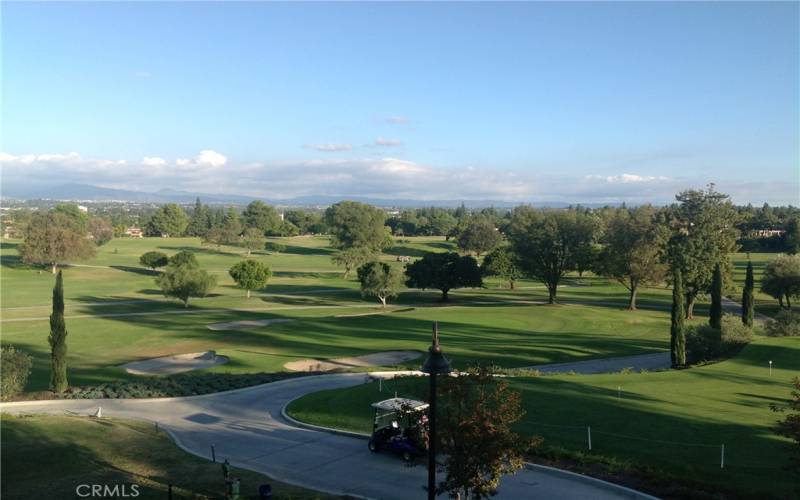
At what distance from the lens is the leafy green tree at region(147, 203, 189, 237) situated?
190 m

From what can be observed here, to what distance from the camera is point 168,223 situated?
18988cm

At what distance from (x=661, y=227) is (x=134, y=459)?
58.9 metres

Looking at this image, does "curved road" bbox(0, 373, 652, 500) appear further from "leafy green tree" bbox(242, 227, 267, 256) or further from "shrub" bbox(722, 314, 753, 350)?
"leafy green tree" bbox(242, 227, 267, 256)

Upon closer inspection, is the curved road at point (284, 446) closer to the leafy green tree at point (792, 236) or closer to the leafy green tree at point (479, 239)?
the leafy green tree at point (479, 239)

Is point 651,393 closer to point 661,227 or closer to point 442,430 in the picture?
point 442,430

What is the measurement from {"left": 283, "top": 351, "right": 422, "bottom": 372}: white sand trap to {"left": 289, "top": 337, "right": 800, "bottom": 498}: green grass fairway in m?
9.85

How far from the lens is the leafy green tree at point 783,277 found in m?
61.2

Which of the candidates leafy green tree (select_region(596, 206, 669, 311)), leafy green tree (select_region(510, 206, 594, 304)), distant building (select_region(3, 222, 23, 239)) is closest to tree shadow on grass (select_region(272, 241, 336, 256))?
distant building (select_region(3, 222, 23, 239))

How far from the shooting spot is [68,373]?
34500 mm

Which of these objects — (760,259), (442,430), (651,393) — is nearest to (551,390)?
(651,393)

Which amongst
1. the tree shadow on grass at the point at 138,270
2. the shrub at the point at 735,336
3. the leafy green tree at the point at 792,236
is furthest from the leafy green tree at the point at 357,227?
the shrub at the point at 735,336

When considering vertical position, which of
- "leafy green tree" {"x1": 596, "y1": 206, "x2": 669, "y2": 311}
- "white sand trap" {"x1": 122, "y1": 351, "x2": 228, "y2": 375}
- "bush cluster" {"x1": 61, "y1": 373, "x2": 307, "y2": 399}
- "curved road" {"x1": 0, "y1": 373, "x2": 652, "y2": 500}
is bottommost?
"white sand trap" {"x1": 122, "y1": 351, "x2": 228, "y2": 375}

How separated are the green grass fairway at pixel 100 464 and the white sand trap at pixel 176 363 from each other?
14833 mm

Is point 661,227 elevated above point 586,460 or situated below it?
above
